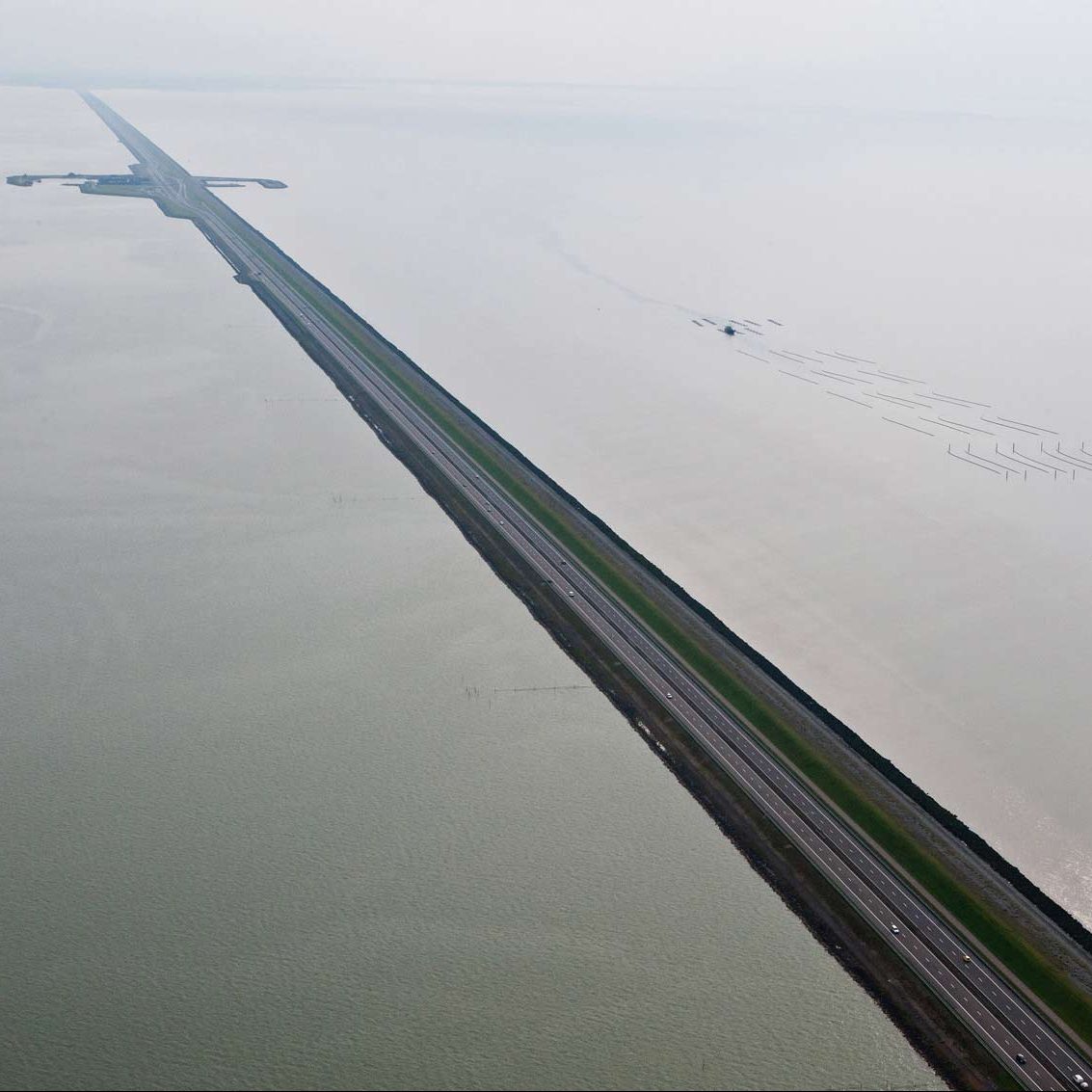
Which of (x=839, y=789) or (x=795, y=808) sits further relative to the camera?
(x=839, y=789)

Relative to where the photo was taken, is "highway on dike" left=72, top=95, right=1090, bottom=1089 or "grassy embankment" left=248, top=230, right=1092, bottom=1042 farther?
"grassy embankment" left=248, top=230, right=1092, bottom=1042

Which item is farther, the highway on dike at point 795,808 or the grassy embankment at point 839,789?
the grassy embankment at point 839,789

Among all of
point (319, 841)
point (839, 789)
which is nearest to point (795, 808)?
point (839, 789)

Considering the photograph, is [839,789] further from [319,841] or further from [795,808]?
[319,841]

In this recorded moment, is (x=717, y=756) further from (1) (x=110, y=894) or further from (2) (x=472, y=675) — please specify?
(1) (x=110, y=894)
